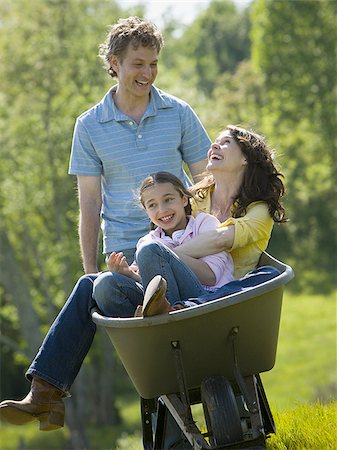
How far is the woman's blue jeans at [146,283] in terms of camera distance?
4234 millimetres

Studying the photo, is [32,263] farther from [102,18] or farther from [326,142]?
[326,142]

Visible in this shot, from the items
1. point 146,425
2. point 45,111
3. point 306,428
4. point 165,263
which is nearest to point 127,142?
point 165,263

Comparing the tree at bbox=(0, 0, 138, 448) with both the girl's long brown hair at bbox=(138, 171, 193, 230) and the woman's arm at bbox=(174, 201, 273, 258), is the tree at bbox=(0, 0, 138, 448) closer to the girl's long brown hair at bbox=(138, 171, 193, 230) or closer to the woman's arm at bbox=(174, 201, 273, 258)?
the girl's long brown hair at bbox=(138, 171, 193, 230)

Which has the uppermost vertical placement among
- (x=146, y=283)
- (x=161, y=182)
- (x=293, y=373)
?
(x=161, y=182)

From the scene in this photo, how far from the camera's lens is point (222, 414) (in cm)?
412

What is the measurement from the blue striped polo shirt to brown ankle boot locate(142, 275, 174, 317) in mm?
1165

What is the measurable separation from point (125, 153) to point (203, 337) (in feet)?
4.46

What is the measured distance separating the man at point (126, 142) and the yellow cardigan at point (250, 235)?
25.3 inches

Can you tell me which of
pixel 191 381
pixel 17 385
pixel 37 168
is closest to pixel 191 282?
pixel 191 381

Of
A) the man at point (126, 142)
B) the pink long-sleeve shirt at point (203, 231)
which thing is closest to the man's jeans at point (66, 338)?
the pink long-sleeve shirt at point (203, 231)

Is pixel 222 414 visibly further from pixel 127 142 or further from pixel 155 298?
pixel 127 142

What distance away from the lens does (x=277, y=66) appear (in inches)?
1255

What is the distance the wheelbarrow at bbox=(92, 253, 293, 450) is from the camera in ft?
13.2

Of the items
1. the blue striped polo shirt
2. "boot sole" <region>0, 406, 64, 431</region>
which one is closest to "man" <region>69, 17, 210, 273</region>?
the blue striped polo shirt
